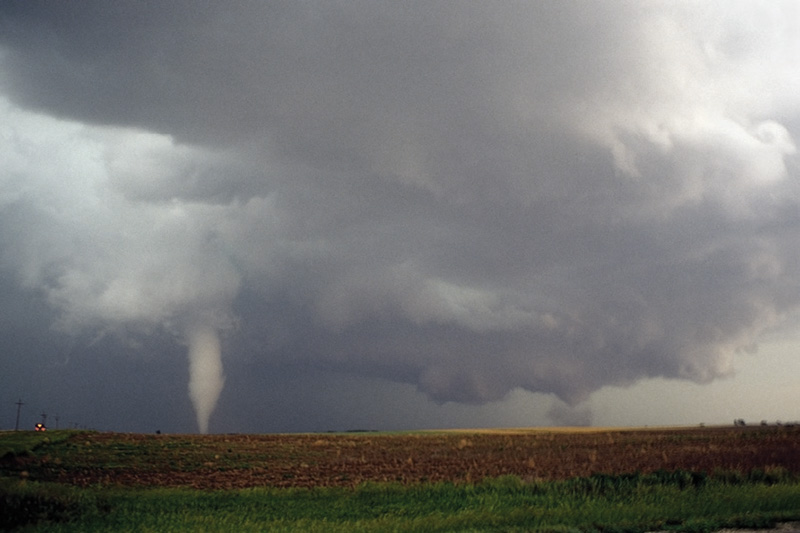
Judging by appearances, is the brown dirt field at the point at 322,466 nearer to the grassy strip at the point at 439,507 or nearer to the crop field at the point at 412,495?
the crop field at the point at 412,495

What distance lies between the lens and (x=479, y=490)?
2994cm

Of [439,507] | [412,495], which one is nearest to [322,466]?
[412,495]

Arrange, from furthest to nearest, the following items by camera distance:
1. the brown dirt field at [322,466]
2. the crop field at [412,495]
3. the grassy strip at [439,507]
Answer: the brown dirt field at [322,466], the crop field at [412,495], the grassy strip at [439,507]

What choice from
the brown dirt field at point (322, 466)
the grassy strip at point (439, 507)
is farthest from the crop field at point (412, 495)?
the brown dirt field at point (322, 466)

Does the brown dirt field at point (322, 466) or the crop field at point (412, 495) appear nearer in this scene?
the crop field at point (412, 495)

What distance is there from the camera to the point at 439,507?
26.3m

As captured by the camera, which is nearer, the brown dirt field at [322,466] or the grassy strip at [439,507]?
the grassy strip at [439,507]

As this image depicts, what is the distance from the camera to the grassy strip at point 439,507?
2055 cm

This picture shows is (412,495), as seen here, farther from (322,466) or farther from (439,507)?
(322,466)

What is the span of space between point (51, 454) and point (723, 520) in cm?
5491

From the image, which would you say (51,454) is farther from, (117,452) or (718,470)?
(718,470)

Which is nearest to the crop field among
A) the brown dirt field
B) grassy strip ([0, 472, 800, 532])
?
grassy strip ([0, 472, 800, 532])

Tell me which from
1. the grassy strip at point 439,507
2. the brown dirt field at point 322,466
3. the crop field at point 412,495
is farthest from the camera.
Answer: the brown dirt field at point 322,466

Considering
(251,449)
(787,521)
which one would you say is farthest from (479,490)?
(251,449)
